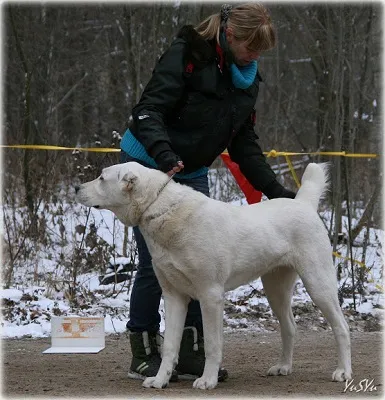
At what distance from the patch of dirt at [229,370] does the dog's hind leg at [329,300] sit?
136 mm

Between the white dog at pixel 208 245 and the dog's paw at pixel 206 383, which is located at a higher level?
the white dog at pixel 208 245

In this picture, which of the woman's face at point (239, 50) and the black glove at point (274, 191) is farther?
the black glove at point (274, 191)

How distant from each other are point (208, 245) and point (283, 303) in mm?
920

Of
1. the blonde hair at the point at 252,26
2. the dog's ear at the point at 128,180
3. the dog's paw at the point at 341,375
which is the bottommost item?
the dog's paw at the point at 341,375

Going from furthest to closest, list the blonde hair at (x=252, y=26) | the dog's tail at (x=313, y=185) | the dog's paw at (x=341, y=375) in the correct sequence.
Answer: the dog's tail at (x=313, y=185) < the dog's paw at (x=341, y=375) < the blonde hair at (x=252, y=26)

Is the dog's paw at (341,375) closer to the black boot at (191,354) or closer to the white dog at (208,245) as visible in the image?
the white dog at (208,245)

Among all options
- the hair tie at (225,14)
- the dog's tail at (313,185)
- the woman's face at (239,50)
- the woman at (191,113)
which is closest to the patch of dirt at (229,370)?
the woman at (191,113)

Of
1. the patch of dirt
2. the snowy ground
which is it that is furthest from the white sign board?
the snowy ground

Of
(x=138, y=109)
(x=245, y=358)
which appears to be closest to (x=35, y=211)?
(x=245, y=358)

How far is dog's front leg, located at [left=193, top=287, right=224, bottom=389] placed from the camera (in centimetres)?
439

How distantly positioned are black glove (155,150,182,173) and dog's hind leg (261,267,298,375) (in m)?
1.11

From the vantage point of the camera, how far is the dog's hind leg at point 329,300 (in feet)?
15.6

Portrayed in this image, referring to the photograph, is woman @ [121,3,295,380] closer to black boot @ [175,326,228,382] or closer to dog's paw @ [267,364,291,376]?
black boot @ [175,326,228,382]

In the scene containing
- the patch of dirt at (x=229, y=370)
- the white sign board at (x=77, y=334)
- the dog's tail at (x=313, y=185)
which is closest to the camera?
the patch of dirt at (x=229, y=370)
